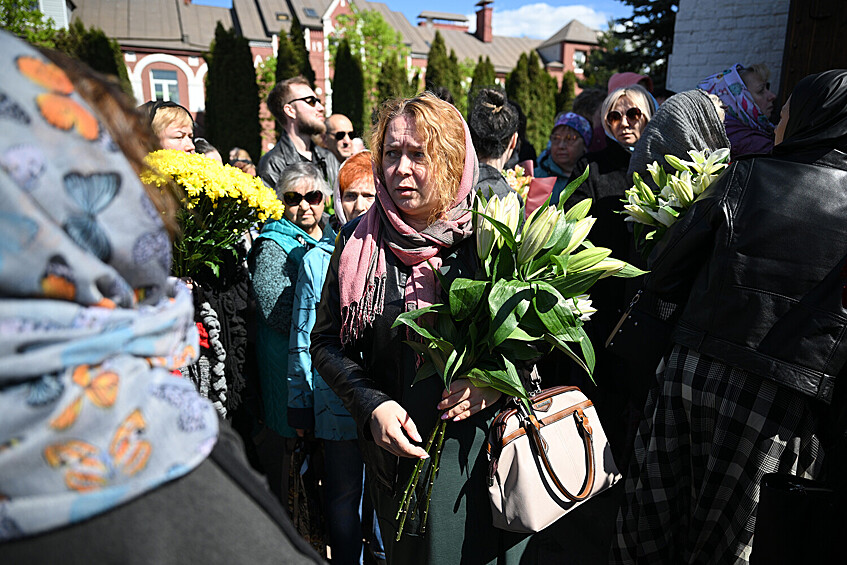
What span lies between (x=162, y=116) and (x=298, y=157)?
1662 mm

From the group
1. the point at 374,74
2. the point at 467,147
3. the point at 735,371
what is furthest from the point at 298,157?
the point at 374,74

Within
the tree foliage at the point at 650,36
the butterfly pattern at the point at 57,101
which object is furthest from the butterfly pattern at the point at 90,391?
the tree foliage at the point at 650,36

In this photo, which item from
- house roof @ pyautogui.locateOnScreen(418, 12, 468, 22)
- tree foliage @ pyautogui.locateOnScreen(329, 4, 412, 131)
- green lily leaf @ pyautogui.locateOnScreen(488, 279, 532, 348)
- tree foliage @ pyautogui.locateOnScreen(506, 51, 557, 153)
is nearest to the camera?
green lily leaf @ pyautogui.locateOnScreen(488, 279, 532, 348)

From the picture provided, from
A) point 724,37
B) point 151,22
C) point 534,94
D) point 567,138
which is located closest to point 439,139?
point 567,138

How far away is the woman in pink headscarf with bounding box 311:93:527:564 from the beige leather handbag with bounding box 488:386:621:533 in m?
0.13

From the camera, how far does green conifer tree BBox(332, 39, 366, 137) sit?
2373cm

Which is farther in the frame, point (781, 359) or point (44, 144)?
point (781, 359)

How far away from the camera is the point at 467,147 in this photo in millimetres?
2150

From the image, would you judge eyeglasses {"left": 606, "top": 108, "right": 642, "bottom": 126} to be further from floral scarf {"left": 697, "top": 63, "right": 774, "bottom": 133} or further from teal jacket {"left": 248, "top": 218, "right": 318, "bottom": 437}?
teal jacket {"left": 248, "top": 218, "right": 318, "bottom": 437}

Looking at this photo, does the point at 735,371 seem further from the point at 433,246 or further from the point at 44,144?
the point at 44,144

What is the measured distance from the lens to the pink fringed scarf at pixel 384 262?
201cm

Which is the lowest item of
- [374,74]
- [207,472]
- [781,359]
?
[781,359]

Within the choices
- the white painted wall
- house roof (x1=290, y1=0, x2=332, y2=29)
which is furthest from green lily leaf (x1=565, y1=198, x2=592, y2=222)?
house roof (x1=290, y1=0, x2=332, y2=29)

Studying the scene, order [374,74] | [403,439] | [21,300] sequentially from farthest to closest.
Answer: [374,74]
[403,439]
[21,300]
